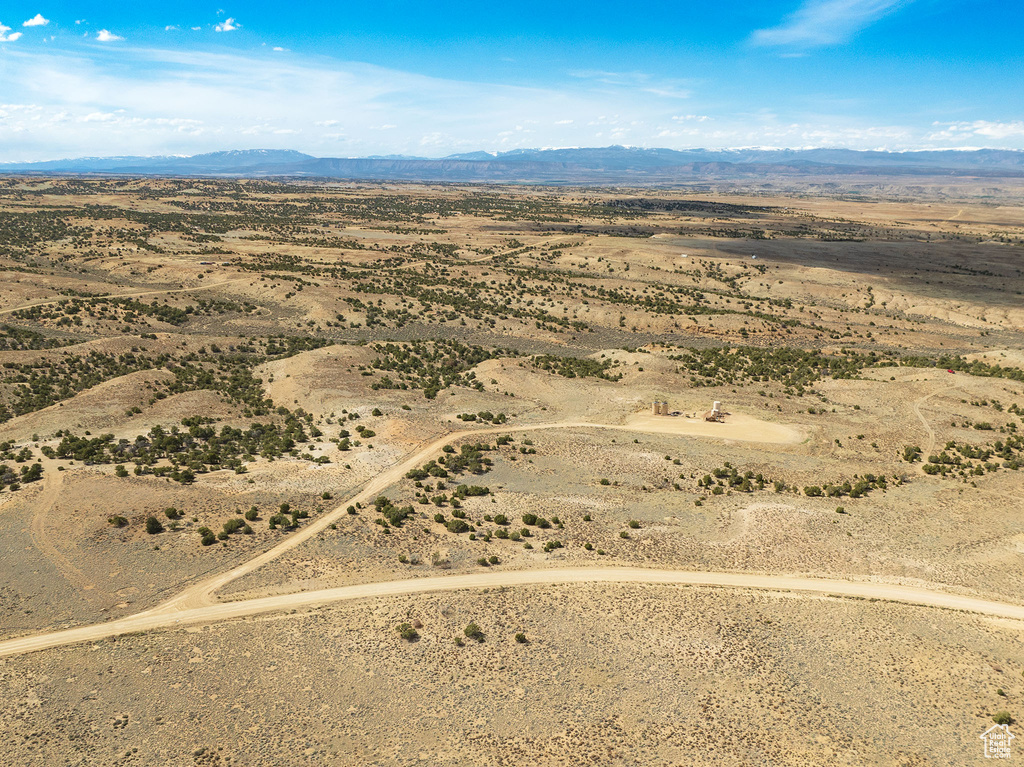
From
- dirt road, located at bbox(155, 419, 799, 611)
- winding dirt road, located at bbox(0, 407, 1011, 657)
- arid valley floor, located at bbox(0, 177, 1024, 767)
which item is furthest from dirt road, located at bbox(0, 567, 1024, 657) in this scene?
dirt road, located at bbox(155, 419, 799, 611)

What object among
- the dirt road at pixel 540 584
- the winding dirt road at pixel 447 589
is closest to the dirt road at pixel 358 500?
the winding dirt road at pixel 447 589

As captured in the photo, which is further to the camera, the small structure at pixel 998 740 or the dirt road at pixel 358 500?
the dirt road at pixel 358 500

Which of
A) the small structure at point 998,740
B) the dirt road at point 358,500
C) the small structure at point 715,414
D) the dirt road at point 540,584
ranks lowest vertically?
the small structure at point 998,740

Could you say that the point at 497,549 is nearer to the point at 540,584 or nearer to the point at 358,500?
the point at 540,584

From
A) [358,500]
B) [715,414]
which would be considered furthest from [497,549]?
[715,414]

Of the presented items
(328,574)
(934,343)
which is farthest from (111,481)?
(934,343)

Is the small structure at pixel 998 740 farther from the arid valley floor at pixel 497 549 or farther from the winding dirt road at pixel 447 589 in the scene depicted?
the winding dirt road at pixel 447 589
